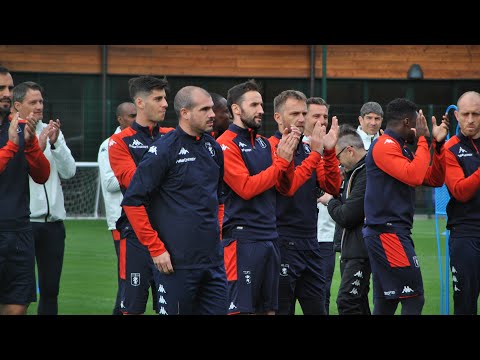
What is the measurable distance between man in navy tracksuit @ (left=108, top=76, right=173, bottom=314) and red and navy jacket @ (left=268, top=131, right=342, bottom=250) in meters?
1.12

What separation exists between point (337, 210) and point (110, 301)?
3985mm

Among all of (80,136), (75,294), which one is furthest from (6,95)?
(80,136)

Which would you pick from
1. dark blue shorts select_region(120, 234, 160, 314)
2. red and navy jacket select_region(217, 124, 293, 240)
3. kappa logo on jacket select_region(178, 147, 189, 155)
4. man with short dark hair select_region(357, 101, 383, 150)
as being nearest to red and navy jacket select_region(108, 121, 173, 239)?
dark blue shorts select_region(120, 234, 160, 314)

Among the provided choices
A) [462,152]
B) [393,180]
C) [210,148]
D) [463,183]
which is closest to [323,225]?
[462,152]

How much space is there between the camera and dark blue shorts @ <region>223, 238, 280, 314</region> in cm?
698

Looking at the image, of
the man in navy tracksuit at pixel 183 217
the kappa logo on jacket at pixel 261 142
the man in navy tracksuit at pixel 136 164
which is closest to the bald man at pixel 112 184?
the man in navy tracksuit at pixel 136 164

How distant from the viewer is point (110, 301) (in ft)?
35.6

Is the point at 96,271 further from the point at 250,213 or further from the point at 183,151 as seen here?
the point at 183,151

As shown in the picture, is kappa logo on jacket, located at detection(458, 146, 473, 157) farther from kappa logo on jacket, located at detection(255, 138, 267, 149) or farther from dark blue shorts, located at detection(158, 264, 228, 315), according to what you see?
dark blue shorts, located at detection(158, 264, 228, 315)

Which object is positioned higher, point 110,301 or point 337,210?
point 337,210

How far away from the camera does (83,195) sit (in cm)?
2262

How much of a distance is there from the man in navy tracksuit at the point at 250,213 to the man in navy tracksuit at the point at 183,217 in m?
0.71
